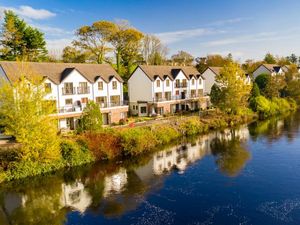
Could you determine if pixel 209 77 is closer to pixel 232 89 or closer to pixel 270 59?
pixel 232 89

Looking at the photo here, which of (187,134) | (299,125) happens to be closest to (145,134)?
(187,134)

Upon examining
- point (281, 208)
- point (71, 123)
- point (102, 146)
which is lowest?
point (281, 208)

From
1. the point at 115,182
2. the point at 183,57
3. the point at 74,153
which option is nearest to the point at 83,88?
the point at 74,153

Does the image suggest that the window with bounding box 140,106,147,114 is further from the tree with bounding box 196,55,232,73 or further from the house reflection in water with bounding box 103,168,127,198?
the tree with bounding box 196,55,232,73

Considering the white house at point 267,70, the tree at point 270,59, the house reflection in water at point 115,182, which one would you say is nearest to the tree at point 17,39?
the house reflection in water at point 115,182

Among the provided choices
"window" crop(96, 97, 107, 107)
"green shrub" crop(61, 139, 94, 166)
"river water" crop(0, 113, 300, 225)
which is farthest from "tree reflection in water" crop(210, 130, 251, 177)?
"window" crop(96, 97, 107, 107)

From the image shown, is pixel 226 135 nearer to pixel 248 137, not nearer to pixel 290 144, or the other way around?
pixel 248 137

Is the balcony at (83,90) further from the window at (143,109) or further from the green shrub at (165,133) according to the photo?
the window at (143,109)
